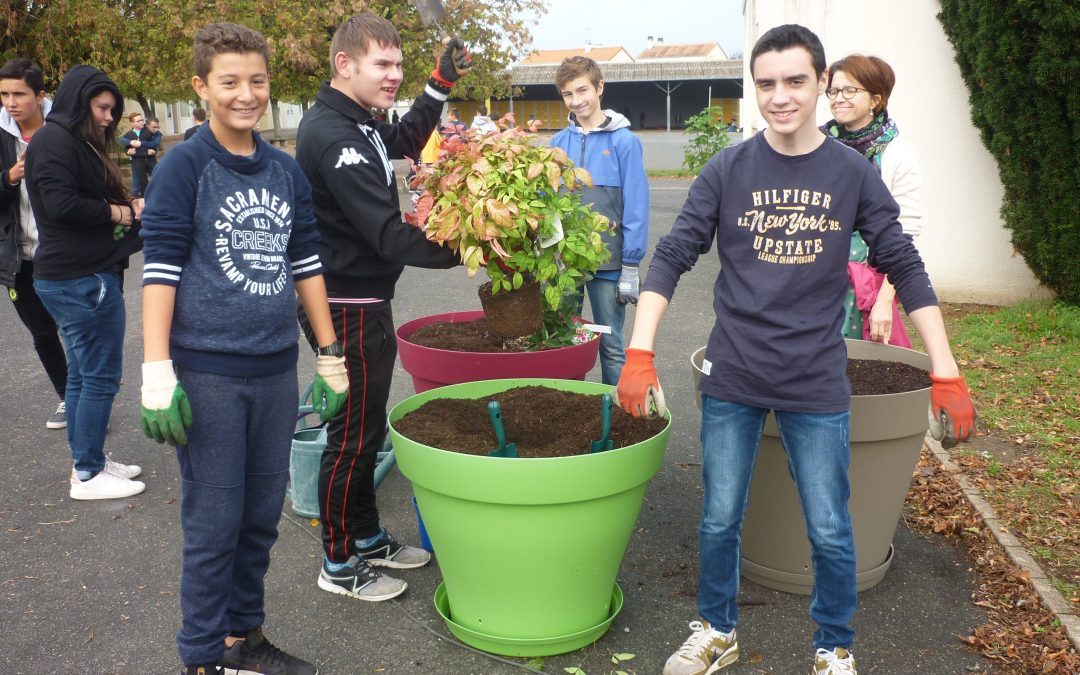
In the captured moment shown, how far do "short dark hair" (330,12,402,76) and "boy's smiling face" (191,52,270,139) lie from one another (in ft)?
2.07

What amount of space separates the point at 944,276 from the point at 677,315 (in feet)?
8.09

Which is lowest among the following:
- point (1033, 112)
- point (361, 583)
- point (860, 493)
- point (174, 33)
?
point (361, 583)

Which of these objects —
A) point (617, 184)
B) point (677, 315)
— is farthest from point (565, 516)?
point (677, 315)

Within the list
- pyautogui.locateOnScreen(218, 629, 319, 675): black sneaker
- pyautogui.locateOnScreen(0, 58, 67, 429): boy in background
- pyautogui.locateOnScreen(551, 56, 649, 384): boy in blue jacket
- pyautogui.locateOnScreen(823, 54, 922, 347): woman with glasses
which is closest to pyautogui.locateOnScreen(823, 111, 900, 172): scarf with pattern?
pyautogui.locateOnScreen(823, 54, 922, 347): woman with glasses

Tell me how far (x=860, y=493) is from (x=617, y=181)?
201 cm

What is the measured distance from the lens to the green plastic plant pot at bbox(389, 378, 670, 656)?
258 centimetres

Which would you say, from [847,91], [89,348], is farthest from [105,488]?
[847,91]

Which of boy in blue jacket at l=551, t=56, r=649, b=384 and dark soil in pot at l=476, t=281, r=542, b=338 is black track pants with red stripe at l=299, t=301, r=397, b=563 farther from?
boy in blue jacket at l=551, t=56, r=649, b=384

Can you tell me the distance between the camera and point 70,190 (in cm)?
394

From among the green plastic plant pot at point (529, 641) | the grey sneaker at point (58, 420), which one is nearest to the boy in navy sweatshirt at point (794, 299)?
the green plastic plant pot at point (529, 641)

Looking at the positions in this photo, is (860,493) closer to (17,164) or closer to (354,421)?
(354,421)

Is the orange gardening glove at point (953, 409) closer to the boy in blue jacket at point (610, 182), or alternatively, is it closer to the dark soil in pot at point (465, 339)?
the dark soil in pot at point (465, 339)

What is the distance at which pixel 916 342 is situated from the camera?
6766mm

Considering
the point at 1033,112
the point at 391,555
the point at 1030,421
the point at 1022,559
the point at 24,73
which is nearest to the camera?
the point at 1022,559
